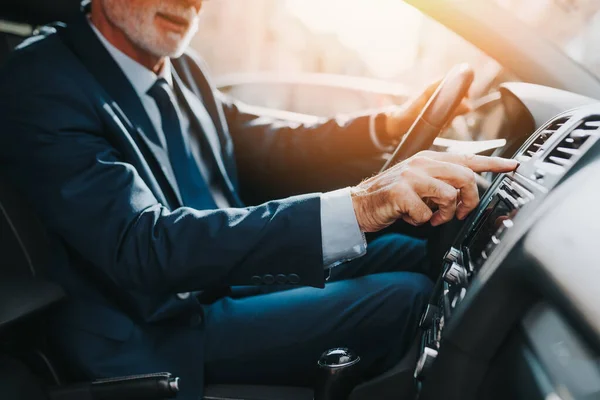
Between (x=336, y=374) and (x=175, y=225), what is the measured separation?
0.34 m

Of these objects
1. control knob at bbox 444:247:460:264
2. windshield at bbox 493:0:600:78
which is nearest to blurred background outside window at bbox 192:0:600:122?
windshield at bbox 493:0:600:78

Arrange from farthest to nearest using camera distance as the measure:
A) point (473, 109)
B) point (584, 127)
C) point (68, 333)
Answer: point (473, 109) < point (68, 333) < point (584, 127)

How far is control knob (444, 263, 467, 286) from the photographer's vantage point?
2.89 feet

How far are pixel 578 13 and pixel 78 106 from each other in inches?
59.6

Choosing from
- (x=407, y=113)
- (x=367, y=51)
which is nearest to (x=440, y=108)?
(x=407, y=113)

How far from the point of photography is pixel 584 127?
79 cm

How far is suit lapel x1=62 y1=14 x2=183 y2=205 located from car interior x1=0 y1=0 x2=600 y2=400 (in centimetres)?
23

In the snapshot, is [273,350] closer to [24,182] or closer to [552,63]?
[24,182]

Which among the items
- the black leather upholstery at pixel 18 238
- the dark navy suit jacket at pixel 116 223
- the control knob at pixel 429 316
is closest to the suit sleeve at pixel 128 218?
the dark navy suit jacket at pixel 116 223

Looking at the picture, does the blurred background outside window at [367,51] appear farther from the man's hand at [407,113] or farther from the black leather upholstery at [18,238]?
the black leather upholstery at [18,238]

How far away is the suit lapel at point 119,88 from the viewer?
3.70 feet

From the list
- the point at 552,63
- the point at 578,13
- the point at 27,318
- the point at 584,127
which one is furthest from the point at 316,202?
the point at 578,13

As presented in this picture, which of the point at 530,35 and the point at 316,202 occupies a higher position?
the point at 530,35

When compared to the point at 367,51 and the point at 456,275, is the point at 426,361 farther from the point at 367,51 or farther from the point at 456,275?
the point at 367,51
